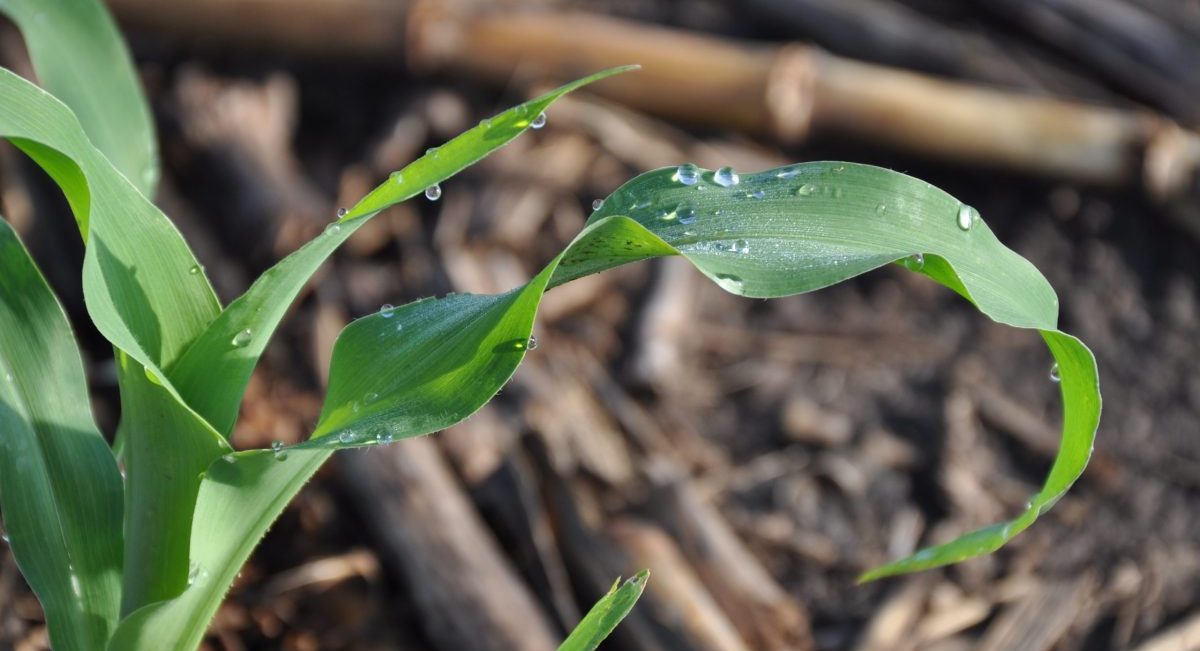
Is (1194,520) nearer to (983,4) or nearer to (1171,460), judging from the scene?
(1171,460)

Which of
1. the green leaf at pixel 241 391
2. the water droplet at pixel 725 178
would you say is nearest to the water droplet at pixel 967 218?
the water droplet at pixel 725 178

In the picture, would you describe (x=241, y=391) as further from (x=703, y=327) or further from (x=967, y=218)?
(x=703, y=327)

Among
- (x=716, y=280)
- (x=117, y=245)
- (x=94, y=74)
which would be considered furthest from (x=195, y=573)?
(x=94, y=74)

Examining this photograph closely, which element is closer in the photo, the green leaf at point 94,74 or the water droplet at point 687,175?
the water droplet at point 687,175

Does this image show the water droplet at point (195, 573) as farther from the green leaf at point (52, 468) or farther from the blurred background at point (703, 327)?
the blurred background at point (703, 327)

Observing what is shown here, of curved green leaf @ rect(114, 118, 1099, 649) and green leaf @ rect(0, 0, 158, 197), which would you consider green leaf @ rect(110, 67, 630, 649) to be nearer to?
curved green leaf @ rect(114, 118, 1099, 649)

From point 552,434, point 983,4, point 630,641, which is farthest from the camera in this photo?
point 983,4

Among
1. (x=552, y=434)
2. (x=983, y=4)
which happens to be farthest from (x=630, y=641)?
(x=983, y=4)
